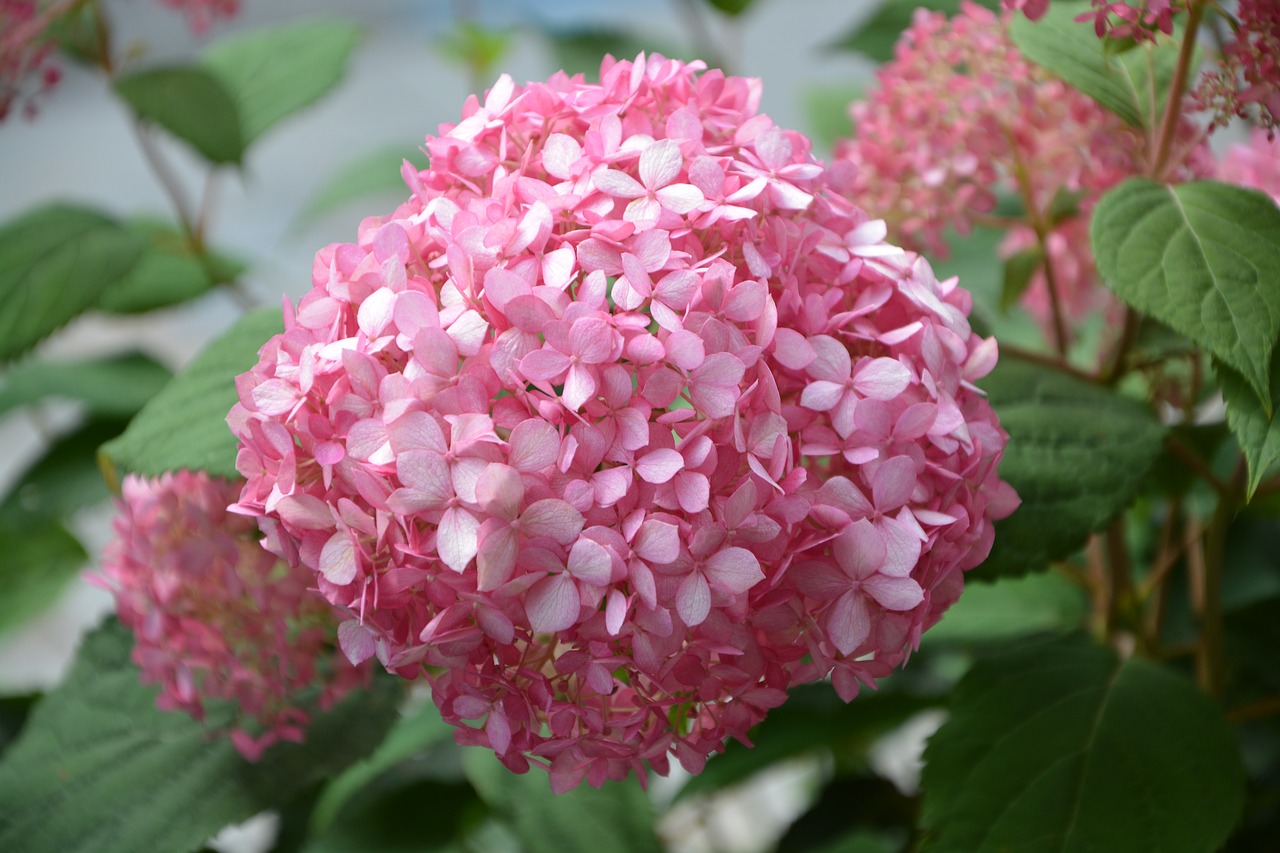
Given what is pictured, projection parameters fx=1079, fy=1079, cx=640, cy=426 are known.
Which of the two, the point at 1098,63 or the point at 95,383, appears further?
the point at 95,383

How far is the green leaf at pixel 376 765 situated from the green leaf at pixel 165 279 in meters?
0.43

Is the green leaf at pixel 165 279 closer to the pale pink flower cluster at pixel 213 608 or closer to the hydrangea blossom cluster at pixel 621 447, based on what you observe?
the pale pink flower cluster at pixel 213 608

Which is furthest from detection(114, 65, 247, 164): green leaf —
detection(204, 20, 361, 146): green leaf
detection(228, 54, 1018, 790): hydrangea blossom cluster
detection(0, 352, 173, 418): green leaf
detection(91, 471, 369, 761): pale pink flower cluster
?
detection(228, 54, 1018, 790): hydrangea blossom cluster

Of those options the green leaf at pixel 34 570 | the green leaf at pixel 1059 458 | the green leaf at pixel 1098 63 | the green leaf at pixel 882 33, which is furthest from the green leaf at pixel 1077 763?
the green leaf at pixel 34 570

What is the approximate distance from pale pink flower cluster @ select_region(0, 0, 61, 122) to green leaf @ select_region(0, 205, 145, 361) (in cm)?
12

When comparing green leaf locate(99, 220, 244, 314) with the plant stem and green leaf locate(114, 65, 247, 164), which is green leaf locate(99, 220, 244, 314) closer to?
green leaf locate(114, 65, 247, 164)

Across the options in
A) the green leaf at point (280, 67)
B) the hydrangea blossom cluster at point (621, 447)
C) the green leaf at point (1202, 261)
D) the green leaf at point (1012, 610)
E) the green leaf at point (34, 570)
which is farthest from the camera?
the green leaf at point (34, 570)

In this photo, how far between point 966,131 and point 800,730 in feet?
1.56

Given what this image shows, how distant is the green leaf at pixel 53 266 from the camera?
83 centimetres

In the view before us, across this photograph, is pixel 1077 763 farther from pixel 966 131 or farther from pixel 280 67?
pixel 280 67

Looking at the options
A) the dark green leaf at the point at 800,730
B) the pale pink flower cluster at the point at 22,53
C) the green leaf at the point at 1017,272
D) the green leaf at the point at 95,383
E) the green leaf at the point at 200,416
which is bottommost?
the dark green leaf at the point at 800,730

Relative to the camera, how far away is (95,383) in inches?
38.9

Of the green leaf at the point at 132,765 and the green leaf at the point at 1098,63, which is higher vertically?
the green leaf at the point at 1098,63

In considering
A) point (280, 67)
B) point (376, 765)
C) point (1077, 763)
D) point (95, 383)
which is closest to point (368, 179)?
point (280, 67)
